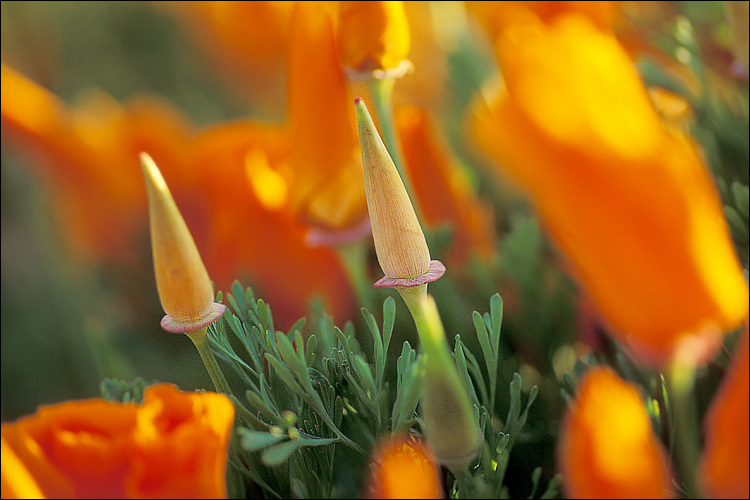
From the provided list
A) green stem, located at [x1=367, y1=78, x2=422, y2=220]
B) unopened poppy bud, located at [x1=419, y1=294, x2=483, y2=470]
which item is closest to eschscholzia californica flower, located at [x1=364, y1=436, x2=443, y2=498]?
unopened poppy bud, located at [x1=419, y1=294, x2=483, y2=470]

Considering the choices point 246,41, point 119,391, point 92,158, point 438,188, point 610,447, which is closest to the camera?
point 610,447

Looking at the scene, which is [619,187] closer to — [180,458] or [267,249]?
[180,458]

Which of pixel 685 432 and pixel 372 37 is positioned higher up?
pixel 372 37

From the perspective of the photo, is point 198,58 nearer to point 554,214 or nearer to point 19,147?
point 19,147

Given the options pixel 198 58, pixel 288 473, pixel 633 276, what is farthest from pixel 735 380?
pixel 198 58

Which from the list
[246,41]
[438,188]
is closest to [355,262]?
[438,188]

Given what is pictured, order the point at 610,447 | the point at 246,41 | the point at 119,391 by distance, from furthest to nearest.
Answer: the point at 246,41
the point at 119,391
the point at 610,447

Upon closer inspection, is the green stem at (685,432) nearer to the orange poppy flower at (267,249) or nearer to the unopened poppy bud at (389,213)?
the unopened poppy bud at (389,213)
